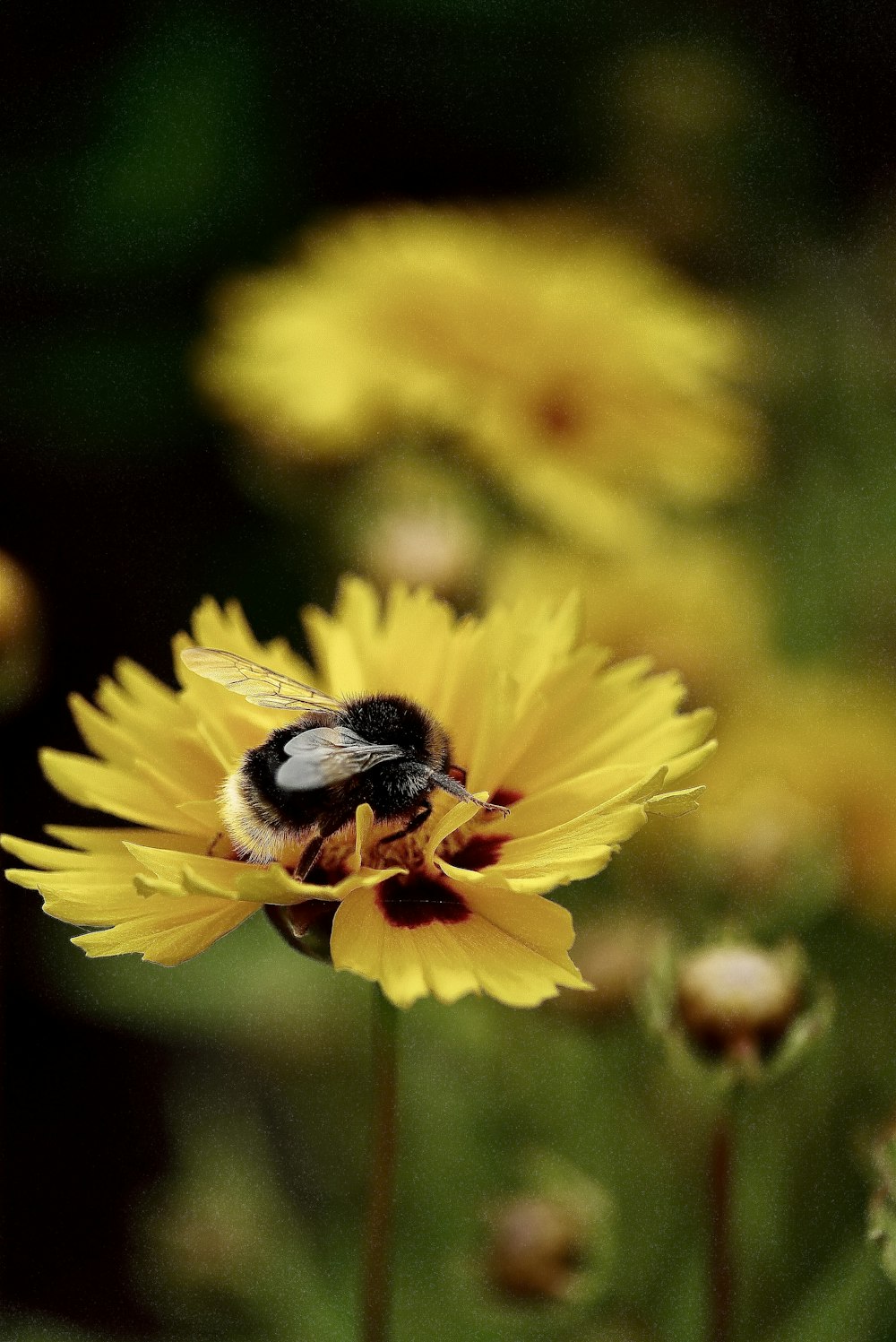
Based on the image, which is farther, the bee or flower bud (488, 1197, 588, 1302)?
flower bud (488, 1197, 588, 1302)

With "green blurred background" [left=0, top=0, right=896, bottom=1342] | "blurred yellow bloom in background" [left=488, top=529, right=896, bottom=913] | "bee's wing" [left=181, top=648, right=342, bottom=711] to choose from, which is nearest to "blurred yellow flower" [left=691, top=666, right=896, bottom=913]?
"blurred yellow bloom in background" [left=488, top=529, right=896, bottom=913]

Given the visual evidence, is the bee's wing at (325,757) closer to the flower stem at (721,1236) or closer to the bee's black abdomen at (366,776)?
the bee's black abdomen at (366,776)

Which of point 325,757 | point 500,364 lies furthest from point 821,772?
point 325,757

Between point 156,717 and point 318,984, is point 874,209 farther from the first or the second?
point 156,717

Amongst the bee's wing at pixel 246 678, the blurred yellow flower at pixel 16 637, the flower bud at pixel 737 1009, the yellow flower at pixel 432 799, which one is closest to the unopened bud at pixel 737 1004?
the flower bud at pixel 737 1009

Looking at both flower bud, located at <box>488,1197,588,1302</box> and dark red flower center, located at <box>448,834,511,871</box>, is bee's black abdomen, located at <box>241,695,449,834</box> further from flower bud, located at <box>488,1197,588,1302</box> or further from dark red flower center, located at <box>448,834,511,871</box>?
flower bud, located at <box>488,1197,588,1302</box>
